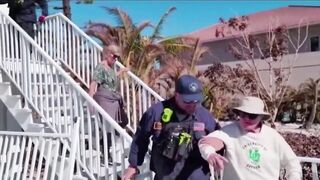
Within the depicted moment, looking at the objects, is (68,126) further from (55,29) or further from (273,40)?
(273,40)

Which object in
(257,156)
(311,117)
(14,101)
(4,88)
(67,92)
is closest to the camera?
(257,156)

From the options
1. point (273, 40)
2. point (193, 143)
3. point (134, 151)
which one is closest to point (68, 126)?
point (134, 151)

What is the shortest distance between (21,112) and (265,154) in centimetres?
384

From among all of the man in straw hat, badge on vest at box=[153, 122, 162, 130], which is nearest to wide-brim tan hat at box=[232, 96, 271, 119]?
the man in straw hat

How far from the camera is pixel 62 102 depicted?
5.73 metres

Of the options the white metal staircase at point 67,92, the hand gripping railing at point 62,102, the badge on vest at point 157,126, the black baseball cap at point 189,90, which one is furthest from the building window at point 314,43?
the badge on vest at point 157,126

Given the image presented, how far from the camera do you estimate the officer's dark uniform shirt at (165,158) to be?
319 cm

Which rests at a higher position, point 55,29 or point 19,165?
point 55,29

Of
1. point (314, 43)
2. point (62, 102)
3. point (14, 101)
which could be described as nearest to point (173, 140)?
point (62, 102)

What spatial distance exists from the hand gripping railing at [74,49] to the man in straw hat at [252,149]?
388cm

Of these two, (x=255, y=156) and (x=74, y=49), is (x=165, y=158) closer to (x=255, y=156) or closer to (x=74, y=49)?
(x=255, y=156)

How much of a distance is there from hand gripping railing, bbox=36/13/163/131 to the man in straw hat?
12.7ft

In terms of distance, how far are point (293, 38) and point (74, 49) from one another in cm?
1642

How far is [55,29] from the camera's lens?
7.84 m
